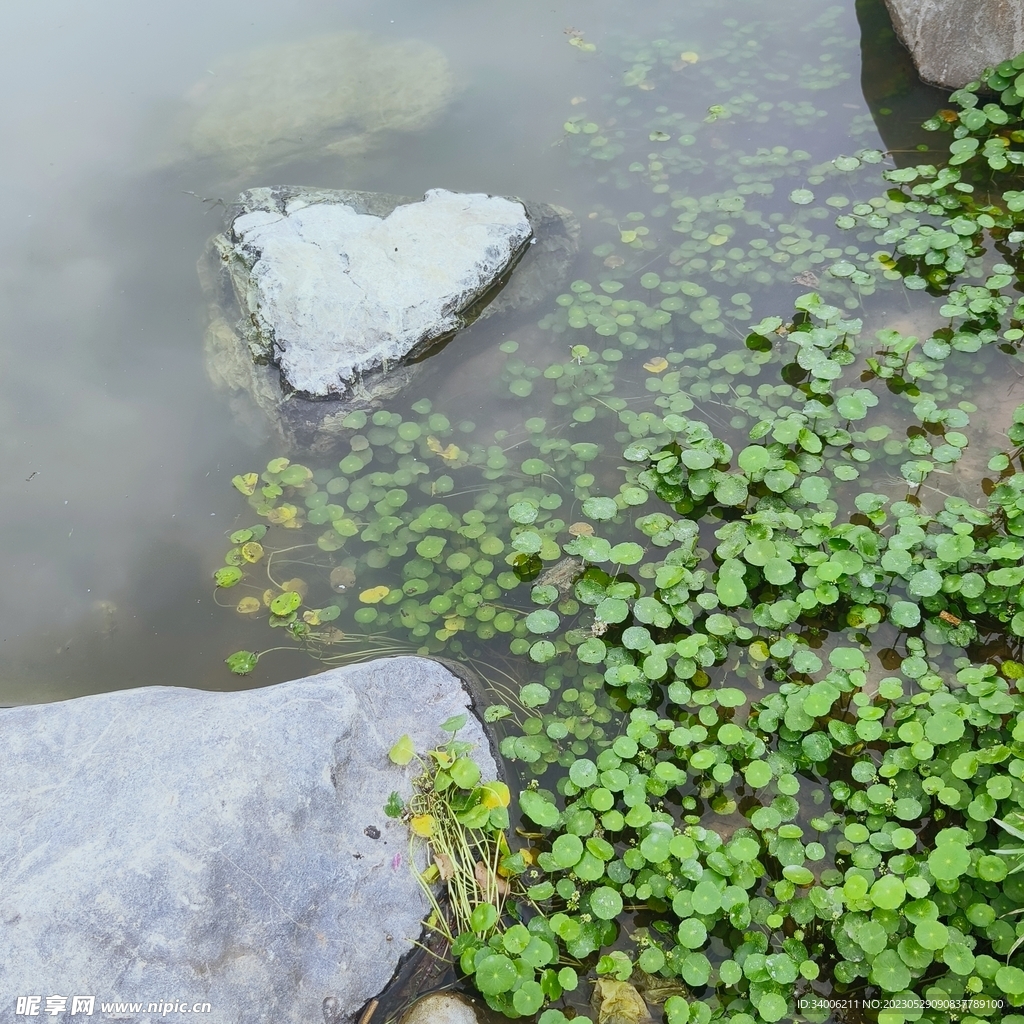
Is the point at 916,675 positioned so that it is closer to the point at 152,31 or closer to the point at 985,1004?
the point at 985,1004

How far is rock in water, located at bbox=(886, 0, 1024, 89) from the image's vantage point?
4.93 metres

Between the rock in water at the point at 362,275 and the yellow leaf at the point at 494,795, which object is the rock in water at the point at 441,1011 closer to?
the yellow leaf at the point at 494,795

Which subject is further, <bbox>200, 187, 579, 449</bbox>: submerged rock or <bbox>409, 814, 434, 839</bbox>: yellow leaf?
<bbox>200, 187, 579, 449</bbox>: submerged rock

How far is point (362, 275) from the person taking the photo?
14.7 ft

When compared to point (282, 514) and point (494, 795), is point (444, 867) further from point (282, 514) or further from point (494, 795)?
point (282, 514)

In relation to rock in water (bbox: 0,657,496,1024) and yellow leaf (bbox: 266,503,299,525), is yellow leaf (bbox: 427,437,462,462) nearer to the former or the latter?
yellow leaf (bbox: 266,503,299,525)

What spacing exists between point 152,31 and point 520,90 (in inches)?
138

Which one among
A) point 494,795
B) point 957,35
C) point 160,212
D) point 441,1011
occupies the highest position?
point 957,35

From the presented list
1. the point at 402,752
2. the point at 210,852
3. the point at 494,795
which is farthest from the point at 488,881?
the point at 210,852

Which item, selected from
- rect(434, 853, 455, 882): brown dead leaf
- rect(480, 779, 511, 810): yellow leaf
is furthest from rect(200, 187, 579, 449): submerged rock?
rect(434, 853, 455, 882): brown dead leaf

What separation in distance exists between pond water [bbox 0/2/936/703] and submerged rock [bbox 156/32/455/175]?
13 centimetres

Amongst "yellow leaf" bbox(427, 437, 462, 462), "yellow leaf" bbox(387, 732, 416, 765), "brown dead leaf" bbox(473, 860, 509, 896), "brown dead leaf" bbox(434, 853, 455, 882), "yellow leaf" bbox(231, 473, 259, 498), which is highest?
"yellow leaf" bbox(231, 473, 259, 498)

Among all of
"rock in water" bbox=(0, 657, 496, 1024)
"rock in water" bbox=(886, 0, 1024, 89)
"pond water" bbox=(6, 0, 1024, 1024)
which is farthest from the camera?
"rock in water" bbox=(886, 0, 1024, 89)

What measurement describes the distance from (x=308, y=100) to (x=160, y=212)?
157 cm
